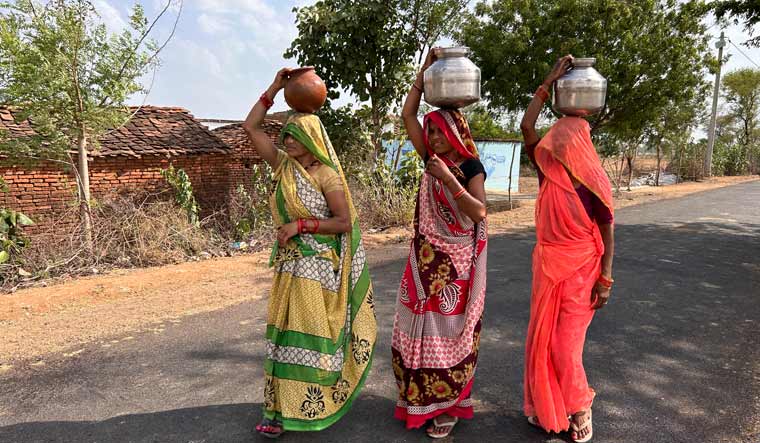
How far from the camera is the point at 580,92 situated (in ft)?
8.03

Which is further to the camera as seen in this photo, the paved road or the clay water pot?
the paved road

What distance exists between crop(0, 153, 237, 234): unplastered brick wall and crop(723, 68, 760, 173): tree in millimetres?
35457

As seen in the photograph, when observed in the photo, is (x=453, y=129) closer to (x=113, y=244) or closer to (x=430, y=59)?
(x=430, y=59)

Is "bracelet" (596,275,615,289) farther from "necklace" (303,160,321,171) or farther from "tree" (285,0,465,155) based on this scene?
"tree" (285,0,465,155)

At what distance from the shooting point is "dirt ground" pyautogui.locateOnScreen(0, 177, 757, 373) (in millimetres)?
4227

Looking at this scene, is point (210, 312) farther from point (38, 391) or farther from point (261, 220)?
point (261, 220)

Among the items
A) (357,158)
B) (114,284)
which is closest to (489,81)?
(357,158)

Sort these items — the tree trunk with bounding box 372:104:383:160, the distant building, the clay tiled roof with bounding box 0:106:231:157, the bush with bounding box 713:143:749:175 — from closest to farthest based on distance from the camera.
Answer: the clay tiled roof with bounding box 0:106:231:157
the tree trunk with bounding box 372:104:383:160
the distant building
the bush with bounding box 713:143:749:175

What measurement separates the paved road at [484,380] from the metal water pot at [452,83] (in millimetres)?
1782

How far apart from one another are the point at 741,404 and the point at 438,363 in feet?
6.55

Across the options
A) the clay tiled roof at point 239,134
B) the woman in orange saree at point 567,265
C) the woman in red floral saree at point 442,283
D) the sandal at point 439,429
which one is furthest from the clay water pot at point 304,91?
the clay tiled roof at point 239,134

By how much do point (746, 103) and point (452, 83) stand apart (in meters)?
42.4

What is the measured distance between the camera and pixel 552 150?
2467 millimetres

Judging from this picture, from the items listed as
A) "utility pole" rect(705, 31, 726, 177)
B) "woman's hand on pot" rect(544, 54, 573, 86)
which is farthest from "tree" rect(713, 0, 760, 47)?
"utility pole" rect(705, 31, 726, 177)
